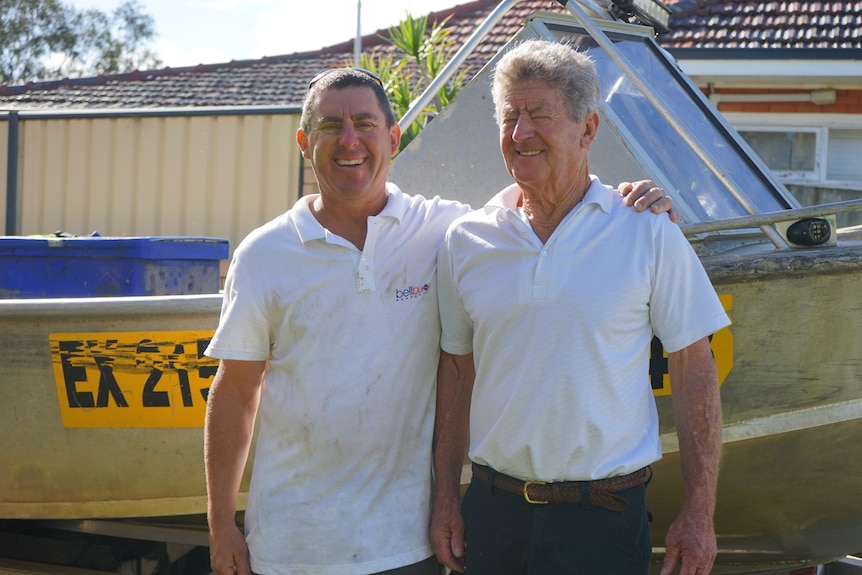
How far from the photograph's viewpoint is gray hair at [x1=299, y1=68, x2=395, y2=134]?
8.02 feet

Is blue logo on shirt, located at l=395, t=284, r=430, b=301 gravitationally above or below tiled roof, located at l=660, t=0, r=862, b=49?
below

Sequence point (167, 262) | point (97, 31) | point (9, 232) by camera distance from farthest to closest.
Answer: point (97, 31) → point (9, 232) → point (167, 262)

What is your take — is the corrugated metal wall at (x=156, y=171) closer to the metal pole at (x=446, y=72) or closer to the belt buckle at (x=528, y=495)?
the metal pole at (x=446, y=72)

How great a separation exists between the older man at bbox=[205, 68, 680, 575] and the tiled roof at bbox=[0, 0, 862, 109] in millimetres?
7975

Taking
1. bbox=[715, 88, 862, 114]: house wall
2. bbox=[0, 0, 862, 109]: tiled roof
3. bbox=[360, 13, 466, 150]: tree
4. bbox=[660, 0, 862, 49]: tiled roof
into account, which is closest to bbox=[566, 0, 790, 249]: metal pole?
bbox=[360, 13, 466, 150]: tree

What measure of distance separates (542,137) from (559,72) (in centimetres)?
16

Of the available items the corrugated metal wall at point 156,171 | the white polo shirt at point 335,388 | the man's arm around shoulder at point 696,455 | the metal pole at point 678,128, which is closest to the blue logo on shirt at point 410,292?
the white polo shirt at point 335,388

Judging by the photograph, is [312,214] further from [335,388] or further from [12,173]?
[12,173]

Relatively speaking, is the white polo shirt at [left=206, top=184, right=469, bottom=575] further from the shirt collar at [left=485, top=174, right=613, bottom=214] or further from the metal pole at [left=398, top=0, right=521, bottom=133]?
the metal pole at [left=398, top=0, right=521, bottom=133]

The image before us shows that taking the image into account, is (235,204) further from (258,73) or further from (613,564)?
(613,564)

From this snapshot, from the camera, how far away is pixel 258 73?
1531 cm

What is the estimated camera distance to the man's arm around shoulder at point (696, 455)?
7.18ft

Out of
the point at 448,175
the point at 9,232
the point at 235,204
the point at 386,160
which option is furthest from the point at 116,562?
the point at 9,232

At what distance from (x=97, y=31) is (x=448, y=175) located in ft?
125
